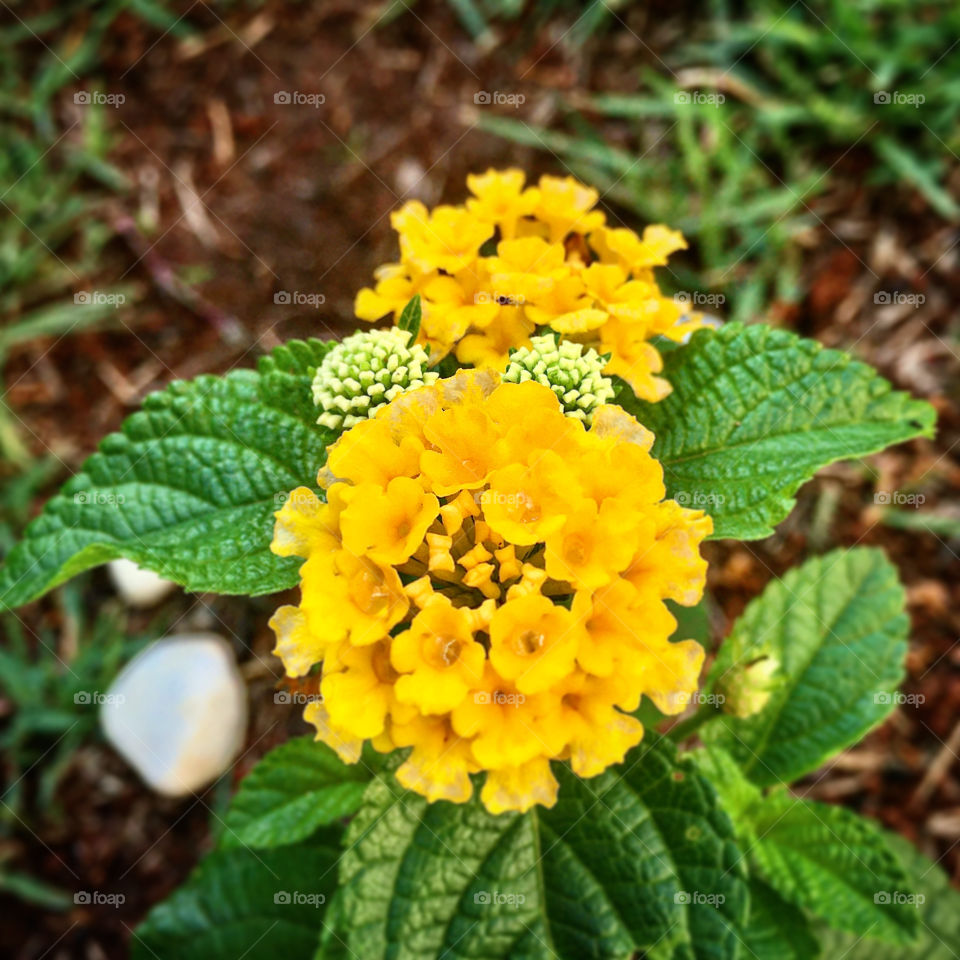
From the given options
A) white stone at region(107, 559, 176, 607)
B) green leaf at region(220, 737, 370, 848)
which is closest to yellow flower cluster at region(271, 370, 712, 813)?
green leaf at region(220, 737, 370, 848)

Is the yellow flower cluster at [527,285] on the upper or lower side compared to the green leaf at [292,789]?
upper

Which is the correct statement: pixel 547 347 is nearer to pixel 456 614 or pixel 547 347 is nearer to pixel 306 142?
pixel 456 614

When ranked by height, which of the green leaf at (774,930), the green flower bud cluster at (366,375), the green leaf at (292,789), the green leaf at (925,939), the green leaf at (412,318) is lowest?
the green leaf at (925,939)

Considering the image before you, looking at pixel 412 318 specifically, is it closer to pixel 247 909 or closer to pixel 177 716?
pixel 247 909

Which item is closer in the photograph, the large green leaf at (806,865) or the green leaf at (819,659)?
the large green leaf at (806,865)

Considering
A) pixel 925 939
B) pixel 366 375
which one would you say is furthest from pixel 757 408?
pixel 925 939

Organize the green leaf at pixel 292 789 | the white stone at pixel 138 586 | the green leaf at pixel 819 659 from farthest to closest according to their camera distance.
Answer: the white stone at pixel 138 586, the green leaf at pixel 819 659, the green leaf at pixel 292 789

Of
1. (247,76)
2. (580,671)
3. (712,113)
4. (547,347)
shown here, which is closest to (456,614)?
(580,671)

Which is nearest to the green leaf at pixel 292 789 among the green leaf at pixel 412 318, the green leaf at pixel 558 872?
the green leaf at pixel 558 872

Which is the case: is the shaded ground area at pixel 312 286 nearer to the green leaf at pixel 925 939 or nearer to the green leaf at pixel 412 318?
the green leaf at pixel 925 939
